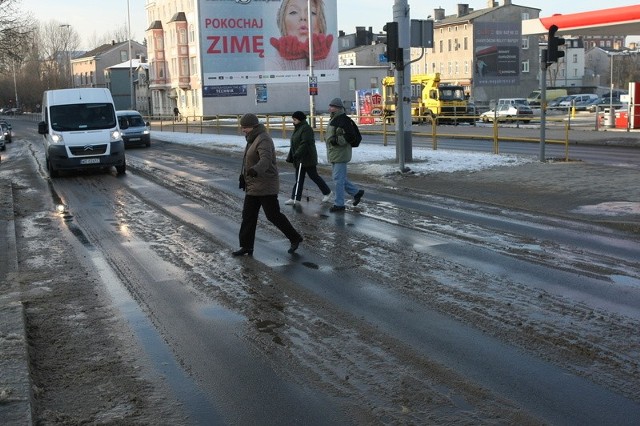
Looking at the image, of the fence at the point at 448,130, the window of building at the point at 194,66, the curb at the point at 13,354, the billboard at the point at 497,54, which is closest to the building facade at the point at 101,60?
the window of building at the point at 194,66

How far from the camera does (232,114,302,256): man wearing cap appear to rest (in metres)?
9.59

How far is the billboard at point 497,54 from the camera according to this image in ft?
248

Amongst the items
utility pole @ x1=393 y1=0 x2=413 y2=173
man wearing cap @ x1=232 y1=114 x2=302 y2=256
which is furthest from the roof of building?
man wearing cap @ x1=232 y1=114 x2=302 y2=256

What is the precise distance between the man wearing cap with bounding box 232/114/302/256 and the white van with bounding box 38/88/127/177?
1272 centimetres

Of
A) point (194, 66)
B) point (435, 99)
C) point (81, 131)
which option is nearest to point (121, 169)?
point (81, 131)

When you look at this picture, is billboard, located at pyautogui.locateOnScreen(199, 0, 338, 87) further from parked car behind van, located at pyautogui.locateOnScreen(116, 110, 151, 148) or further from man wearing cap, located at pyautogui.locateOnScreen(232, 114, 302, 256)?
man wearing cap, located at pyautogui.locateOnScreen(232, 114, 302, 256)

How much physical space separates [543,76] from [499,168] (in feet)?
8.17

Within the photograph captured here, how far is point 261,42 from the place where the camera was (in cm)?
8038

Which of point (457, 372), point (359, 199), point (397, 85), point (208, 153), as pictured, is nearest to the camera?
point (457, 372)

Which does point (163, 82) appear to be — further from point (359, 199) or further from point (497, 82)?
point (359, 199)

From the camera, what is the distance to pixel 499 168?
62.6ft

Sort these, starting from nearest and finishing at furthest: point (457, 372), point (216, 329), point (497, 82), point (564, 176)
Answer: point (457, 372)
point (216, 329)
point (564, 176)
point (497, 82)

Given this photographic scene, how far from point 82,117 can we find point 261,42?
2360 inches

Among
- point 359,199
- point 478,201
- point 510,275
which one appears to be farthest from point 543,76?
point 510,275
